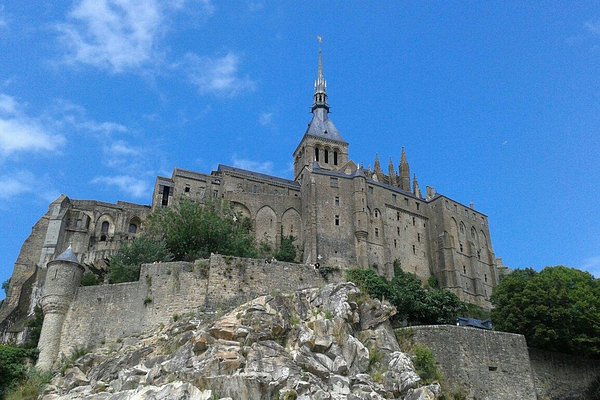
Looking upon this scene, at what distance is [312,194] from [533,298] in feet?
117

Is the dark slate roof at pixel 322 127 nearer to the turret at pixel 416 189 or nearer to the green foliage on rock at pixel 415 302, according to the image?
the turret at pixel 416 189

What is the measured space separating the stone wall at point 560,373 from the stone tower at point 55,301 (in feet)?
82.8

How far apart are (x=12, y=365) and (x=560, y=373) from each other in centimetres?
2870

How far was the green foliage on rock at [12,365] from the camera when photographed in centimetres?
3300

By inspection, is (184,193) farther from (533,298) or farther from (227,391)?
(227,391)

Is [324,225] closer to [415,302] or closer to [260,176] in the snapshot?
[260,176]

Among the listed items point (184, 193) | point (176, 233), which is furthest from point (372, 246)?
point (176, 233)

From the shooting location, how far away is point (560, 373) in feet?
114

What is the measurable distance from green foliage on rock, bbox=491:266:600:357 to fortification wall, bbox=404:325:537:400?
4.18m

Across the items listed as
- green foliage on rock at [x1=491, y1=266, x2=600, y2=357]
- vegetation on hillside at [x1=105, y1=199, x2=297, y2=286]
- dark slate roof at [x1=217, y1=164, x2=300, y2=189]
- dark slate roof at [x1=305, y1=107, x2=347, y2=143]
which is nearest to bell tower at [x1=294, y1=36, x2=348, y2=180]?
dark slate roof at [x1=305, y1=107, x2=347, y2=143]

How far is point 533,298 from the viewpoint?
38.6m

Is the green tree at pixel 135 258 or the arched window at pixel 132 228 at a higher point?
the arched window at pixel 132 228

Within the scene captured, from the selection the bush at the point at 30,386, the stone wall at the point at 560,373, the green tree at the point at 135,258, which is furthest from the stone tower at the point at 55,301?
the stone wall at the point at 560,373

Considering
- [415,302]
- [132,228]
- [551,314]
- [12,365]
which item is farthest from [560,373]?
[132,228]
